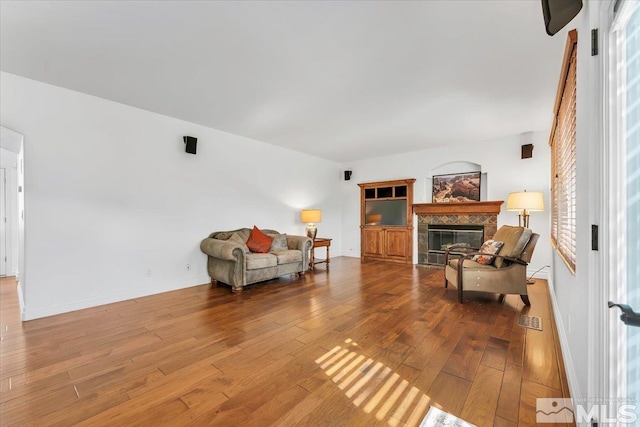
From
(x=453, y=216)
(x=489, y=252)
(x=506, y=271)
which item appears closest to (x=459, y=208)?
(x=453, y=216)

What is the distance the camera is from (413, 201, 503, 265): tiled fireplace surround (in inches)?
202

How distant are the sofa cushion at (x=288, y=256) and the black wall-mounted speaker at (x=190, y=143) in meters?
2.08

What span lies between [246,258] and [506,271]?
3.40 meters

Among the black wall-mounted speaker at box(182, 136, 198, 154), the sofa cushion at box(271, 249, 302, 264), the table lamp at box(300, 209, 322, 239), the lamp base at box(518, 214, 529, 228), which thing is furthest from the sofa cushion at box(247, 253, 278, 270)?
the lamp base at box(518, 214, 529, 228)

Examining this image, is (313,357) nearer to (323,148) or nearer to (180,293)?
(180,293)

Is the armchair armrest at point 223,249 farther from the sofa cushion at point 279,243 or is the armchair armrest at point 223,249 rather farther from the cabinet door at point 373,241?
the cabinet door at point 373,241

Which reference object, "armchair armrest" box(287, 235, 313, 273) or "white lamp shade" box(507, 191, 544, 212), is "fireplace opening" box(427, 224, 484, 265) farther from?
"armchair armrest" box(287, 235, 313, 273)

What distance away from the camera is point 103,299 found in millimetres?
3330

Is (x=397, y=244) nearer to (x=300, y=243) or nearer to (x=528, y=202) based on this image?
(x=300, y=243)

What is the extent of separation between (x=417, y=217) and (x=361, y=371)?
4718 millimetres

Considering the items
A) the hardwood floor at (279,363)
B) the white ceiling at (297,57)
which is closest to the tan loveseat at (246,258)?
the hardwood floor at (279,363)

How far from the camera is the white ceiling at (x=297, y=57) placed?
1.96 metres

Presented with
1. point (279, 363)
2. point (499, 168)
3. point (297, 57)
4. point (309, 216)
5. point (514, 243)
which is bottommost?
point (279, 363)

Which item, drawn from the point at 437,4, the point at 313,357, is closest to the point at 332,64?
the point at 437,4
